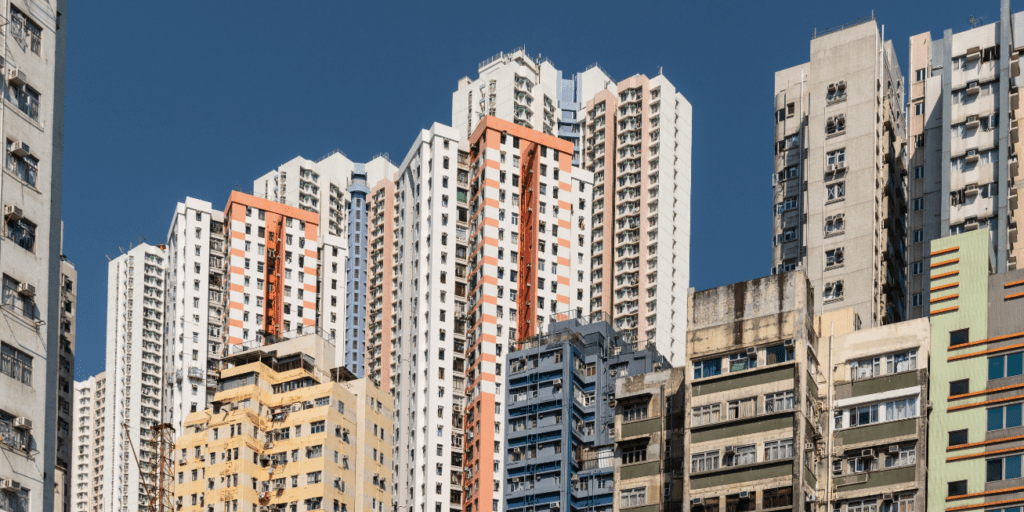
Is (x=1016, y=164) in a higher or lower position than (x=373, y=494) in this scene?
higher

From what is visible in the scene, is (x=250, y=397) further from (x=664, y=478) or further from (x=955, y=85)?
(x=955, y=85)

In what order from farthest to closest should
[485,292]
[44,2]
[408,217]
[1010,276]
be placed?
[408,217], [485,292], [1010,276], [44,2]

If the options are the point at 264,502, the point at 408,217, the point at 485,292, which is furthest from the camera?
the point at 408,217

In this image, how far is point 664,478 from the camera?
4210 inches

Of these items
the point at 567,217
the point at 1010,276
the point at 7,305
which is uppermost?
the point at 567,217

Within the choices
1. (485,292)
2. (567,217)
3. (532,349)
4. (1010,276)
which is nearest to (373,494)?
(532,349)

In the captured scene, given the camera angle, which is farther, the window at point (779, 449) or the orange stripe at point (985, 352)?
the window at point (779, 449)

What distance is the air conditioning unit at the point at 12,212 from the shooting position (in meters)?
63.2

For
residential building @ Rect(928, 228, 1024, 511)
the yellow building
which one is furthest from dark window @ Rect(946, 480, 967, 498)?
the yellow building

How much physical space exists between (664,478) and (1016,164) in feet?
147

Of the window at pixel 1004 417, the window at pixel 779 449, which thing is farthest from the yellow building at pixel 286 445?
the window at pixel 1004 417

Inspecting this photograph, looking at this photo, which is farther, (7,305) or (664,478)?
(664,478)

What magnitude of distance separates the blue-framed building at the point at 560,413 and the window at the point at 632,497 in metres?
27.1

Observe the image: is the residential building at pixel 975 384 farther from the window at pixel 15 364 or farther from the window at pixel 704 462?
the window at pixel 15 364
